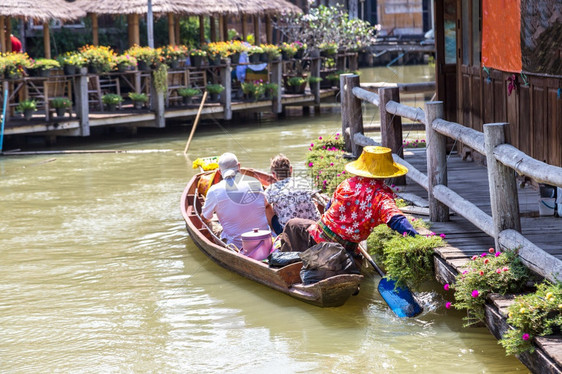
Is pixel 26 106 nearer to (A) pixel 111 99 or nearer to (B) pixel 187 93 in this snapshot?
(A) pixel 111 99

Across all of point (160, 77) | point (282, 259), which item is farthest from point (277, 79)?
point (282, 259)

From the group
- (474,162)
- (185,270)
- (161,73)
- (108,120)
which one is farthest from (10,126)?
(474,162)

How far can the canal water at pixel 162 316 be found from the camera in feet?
22.1

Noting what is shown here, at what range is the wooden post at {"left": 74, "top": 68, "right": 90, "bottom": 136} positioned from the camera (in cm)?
1848

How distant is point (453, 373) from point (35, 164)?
12.4m

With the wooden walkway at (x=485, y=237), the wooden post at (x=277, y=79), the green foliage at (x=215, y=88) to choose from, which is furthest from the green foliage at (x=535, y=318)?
the wooden post at (x=277, y=79)

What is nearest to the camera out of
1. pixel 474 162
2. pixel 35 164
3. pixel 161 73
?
pixel 474 162

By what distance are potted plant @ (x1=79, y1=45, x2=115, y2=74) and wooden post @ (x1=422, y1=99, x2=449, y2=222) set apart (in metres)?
12.2

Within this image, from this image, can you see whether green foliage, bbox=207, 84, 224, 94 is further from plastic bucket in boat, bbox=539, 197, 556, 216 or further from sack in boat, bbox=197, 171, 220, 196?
plastic bucket in boat, bbox=539, 197, 556, 216

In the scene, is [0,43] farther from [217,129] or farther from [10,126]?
[217,129]

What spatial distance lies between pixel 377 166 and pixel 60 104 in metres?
12.3

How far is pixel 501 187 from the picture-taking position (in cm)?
609

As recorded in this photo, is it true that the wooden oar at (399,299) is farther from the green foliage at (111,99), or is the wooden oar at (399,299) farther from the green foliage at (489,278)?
the green foliage at (111,99)

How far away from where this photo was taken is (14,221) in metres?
12.2
